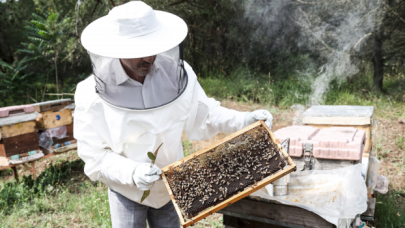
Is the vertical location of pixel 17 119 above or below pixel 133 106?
below

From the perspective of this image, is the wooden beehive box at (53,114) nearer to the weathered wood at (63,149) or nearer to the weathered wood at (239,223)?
the weathered wood at (63,149)

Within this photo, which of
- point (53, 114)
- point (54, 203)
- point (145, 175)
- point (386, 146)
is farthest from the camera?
point (386, 146)

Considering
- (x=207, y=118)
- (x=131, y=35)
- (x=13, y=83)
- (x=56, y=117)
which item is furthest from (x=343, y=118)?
(x=13, y=83)

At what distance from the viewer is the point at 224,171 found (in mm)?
2016

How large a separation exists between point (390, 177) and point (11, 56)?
48.1 ft

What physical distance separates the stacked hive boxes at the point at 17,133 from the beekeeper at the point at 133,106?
3.07 metres

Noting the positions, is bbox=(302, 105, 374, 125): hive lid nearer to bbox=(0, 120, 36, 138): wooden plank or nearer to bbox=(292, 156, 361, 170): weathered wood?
bbox=(292, 156, 361, 170): weathered wood

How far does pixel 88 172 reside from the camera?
2057 mm

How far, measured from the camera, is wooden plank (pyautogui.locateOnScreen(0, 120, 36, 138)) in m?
4.42

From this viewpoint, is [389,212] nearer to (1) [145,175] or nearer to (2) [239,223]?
(2) [239,223]

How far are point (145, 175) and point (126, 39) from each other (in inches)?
34.2

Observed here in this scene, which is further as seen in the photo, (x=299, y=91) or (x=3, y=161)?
(x=299, y=91)

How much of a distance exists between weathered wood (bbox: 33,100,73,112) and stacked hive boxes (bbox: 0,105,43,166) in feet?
0.46

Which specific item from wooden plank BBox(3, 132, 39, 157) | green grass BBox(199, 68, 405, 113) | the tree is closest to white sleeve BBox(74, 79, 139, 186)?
wooden plank BBox(3, 132, 39, 157)
